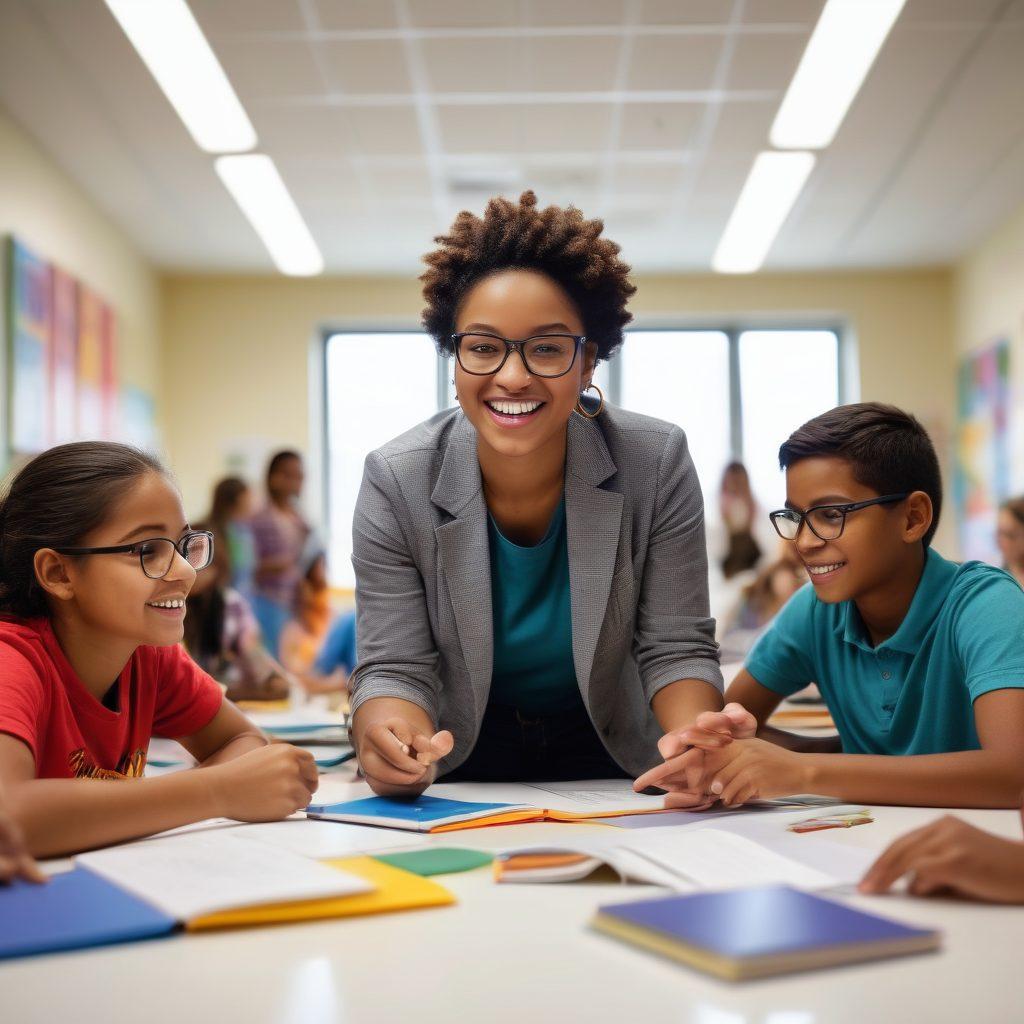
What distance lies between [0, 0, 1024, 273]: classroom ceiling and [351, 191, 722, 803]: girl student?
10.4ft

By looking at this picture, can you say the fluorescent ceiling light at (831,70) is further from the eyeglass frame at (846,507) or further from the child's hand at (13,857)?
the child's hand at (13,857)

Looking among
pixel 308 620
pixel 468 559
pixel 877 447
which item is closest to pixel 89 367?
pixel 308 620

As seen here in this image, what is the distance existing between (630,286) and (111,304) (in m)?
6.04

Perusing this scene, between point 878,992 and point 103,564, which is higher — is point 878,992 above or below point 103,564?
below

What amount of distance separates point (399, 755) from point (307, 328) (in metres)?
7.43

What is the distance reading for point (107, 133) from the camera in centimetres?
573

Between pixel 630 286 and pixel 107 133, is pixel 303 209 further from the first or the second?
pixel 630 286

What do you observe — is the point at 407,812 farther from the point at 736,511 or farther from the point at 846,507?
the point at 736,511

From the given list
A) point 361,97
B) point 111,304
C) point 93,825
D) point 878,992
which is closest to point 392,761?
point 93,825

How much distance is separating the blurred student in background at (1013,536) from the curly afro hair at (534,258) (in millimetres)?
3246

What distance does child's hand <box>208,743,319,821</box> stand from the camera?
4.11 ft

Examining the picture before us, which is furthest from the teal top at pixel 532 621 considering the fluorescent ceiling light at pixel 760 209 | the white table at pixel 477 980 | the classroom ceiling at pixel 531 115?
the fluorescent ceiling light at pixel 760 209

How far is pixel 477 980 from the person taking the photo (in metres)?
0.76

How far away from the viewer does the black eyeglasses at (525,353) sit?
5.31ft
